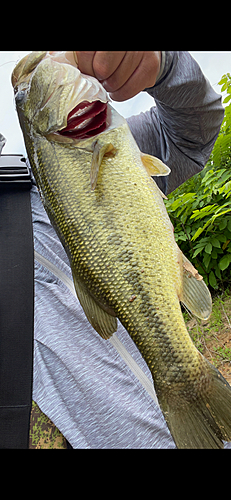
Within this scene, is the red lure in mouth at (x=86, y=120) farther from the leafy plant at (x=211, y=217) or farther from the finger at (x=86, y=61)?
the leafy plant at (x=211, y=217)

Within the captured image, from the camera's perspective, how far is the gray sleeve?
76 centimetres

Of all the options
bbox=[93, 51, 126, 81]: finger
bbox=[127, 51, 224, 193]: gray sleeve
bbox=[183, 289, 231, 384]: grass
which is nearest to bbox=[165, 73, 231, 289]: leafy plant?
bbox=[183, 289, 231, 384]: grass

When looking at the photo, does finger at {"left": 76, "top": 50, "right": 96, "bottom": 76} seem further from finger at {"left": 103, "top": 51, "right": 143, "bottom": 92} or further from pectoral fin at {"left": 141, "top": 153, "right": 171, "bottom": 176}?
pectoral fin at {"left": 141, "top": 153, "right": 171, "bottom": 176}

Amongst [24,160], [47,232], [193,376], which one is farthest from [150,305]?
[24,160]

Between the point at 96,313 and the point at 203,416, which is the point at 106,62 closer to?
the point at 96,313

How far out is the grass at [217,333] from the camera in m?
1.77

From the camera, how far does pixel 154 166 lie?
0.64 m

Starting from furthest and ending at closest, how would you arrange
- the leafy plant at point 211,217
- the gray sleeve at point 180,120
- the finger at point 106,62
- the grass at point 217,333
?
the grass at point 217,333 < the leafy plant at point 211,217 < the gray sleeve at point 180,120 < the finger at point 106,62

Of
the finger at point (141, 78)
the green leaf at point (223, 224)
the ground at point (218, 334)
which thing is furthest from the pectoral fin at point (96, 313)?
the green leaf at point (223, 224)

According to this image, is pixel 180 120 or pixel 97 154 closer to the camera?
pixel 97 154

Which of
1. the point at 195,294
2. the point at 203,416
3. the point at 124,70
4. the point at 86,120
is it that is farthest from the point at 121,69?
the point at 203,416

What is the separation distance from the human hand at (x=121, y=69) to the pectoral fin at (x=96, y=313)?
383 millimetres

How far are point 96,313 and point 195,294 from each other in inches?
7.6

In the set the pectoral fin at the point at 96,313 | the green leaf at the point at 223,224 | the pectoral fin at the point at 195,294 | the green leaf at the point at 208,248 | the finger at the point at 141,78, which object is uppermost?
the finger at the point at 141,78
